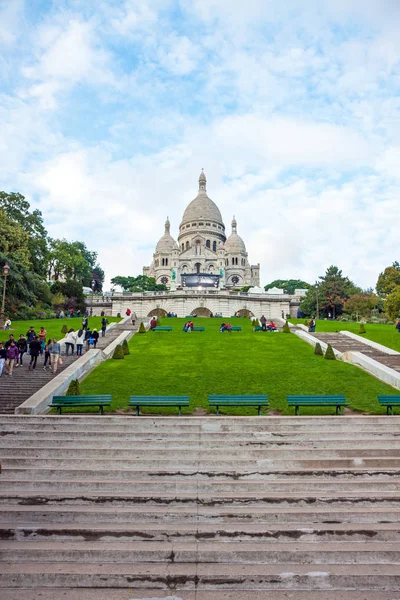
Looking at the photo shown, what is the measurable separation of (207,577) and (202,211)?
325 feet

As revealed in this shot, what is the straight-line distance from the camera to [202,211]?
4016 inches

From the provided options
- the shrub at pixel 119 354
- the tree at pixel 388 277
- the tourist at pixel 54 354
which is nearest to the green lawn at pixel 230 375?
the shrub at pixel 119 354

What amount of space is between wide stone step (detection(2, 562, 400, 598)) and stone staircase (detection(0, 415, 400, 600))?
0.6 inches

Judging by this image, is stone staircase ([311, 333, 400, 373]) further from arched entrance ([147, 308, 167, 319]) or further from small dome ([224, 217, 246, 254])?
small dome ([224, 217, 246, 254])

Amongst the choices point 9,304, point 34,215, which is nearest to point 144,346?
point 9,304

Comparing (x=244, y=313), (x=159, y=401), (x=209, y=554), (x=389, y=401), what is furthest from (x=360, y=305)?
(x=209, y=554)

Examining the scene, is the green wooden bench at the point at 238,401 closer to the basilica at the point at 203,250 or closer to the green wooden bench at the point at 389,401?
the green wooden bench at the point at 389,401

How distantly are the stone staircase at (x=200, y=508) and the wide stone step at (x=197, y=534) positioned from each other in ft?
0.05

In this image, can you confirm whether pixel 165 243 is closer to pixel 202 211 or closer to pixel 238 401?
pixel 202 211

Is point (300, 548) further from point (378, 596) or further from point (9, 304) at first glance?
point (9, 304)

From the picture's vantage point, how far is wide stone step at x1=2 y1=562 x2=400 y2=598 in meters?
5.80

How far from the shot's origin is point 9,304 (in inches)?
1380

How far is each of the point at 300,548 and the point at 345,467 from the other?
2.93 metres

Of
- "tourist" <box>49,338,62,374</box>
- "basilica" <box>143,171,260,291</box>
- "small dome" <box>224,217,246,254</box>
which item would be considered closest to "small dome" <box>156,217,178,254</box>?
"basilica" <box>143,171,260,291</box>
